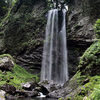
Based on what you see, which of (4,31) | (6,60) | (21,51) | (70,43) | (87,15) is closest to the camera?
(6,60)

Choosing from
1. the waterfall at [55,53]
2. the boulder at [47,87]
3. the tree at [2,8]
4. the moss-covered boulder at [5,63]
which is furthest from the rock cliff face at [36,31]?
the boulder at [47,87]

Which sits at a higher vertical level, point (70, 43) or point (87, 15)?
point (87, 15)

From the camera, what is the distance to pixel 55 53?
20375 mm

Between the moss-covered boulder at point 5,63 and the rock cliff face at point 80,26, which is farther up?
the rock cliff face at point 80,26

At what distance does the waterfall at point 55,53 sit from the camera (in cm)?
1894

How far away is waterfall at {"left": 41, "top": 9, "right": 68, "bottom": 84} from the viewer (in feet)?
62.1

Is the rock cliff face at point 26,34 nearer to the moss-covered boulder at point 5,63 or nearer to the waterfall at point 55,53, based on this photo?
the waterfall at point 55,53

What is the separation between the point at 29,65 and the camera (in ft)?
68.0

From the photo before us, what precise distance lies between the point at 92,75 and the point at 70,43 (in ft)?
40.3

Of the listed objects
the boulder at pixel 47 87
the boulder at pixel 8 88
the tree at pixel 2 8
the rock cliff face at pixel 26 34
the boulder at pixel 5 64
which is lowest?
the boulder at pixel 47 87

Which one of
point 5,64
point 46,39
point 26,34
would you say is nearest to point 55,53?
point 46,39

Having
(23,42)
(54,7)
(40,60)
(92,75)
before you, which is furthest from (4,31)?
(92,75)

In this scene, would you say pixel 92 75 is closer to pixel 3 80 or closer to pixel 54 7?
pixel 3 80

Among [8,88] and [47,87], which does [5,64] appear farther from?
[47,87]
